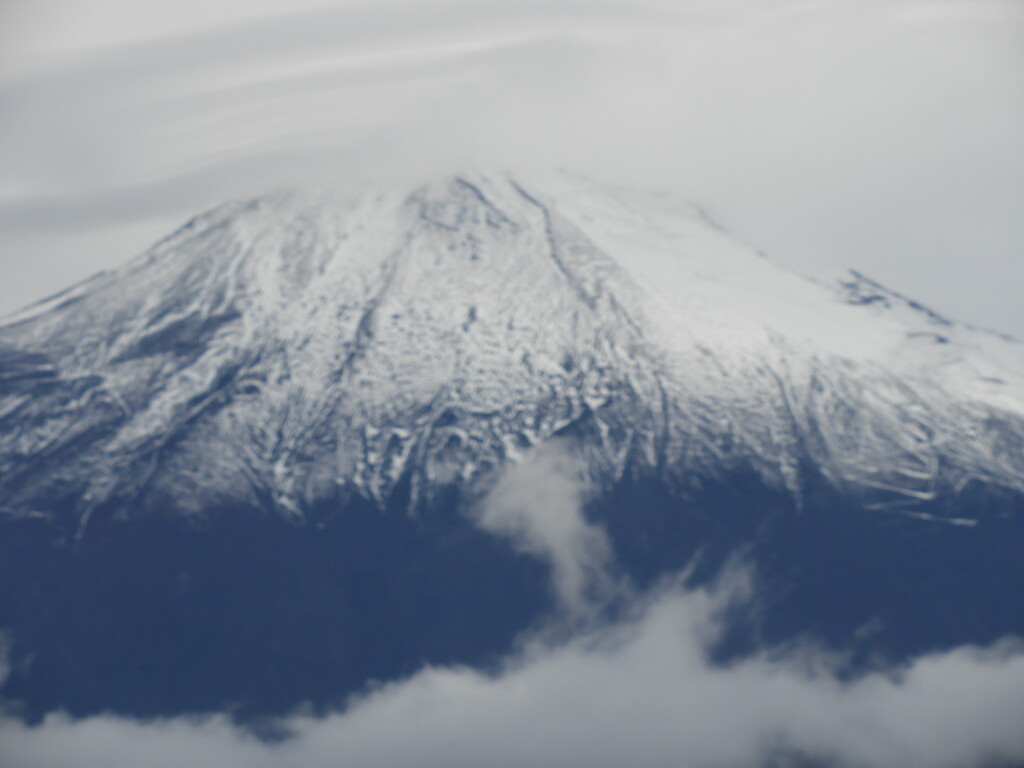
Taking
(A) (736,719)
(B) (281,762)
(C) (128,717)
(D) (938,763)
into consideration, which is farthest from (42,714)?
(D) (938,763)

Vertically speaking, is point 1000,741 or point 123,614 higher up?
point 123,614

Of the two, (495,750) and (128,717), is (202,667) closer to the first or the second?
(128,717)

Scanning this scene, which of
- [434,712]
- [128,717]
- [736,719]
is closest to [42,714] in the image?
[128,717]

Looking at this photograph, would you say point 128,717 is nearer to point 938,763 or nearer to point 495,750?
point 495,750

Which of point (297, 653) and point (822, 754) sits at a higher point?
point (297, 653)

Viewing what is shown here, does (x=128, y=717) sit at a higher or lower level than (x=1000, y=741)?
higher

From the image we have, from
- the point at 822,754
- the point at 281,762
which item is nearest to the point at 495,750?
the point at 281,762

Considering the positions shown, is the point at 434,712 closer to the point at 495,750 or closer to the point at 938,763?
the point at 495,750
